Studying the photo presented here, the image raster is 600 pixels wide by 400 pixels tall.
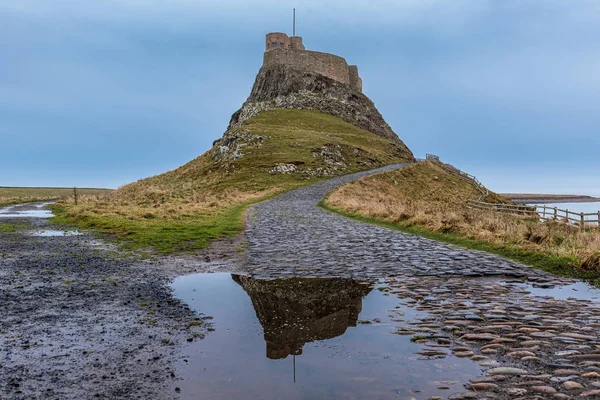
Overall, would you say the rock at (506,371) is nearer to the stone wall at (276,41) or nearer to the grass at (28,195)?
the grass at (28,195)

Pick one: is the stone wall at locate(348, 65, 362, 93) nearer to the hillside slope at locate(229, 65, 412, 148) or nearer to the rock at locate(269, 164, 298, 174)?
the hillside slope at locate(229, 65, 412, 148)

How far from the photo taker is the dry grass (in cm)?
1255

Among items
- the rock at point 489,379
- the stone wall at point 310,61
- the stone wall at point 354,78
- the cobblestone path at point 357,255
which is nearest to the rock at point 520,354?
the rock at point 489,379

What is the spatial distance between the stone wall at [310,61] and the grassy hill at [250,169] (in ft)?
49.7

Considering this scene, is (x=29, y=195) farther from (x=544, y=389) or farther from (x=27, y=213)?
(x=544, y=389)

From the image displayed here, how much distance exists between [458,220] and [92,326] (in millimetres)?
15727

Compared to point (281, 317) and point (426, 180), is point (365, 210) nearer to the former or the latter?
point (281, 317)

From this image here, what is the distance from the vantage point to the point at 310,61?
102m

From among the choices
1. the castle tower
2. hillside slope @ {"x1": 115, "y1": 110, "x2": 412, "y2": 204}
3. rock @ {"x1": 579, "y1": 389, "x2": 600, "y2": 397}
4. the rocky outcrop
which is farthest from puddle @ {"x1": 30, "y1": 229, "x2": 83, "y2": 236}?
the castle tower

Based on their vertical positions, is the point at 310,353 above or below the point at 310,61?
below

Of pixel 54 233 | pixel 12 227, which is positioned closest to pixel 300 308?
pixel 54 233

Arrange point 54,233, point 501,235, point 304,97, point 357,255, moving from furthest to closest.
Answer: point 304,97, point 54,233, point 501,235, point 357,255

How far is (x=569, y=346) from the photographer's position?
523 centimetres

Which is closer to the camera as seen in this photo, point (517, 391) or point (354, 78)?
point (517, 391)
